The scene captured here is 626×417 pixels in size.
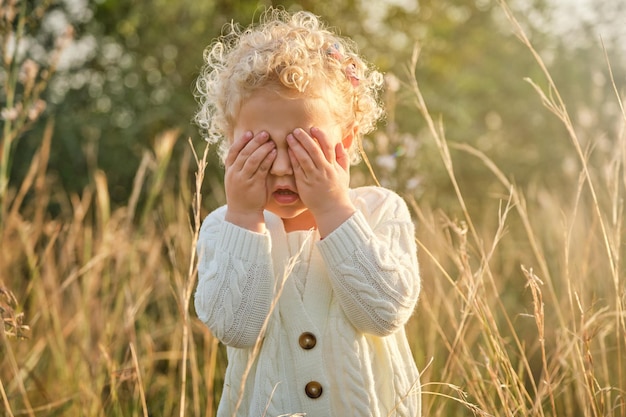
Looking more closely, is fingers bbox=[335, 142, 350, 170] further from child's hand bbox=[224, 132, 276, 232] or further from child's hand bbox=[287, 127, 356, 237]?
child's hand bbox=[224, 132, 276, 232]

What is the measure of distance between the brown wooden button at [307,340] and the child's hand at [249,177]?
27 cm

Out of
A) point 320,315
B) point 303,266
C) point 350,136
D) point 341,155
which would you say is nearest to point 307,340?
point 320,315

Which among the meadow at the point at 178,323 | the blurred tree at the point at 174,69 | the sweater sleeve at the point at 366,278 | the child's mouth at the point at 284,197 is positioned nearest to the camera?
the sweater sleeve at the point at 366,278

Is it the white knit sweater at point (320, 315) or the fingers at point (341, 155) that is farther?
the fingers at point (341, 155)

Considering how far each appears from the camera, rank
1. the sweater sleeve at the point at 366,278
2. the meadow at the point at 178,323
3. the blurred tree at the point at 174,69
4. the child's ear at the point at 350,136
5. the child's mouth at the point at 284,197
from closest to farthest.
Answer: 1. the sweater sleeve at the point at 366,278
2. the child's mouth at the point at 284,197
3. the child's ear at the point at 350,136
4. the meadow at the point at 178,323
5. the blurred tree at the point at 174,69

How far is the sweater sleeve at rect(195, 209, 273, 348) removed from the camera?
5.37ft

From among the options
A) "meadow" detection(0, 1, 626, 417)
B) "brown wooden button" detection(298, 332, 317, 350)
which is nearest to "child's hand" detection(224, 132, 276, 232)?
"brown wooden button" detection(298, 332, 317, 350)

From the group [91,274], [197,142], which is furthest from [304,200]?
[197,142]

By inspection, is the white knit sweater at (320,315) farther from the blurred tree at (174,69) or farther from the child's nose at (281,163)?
the blurred tree at (174,69)

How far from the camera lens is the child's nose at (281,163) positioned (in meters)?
1.65

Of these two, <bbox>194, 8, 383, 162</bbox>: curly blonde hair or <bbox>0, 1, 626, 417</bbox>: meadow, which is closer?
<bbox>194, 8, 383, 162</bbox>: curly blonde hair

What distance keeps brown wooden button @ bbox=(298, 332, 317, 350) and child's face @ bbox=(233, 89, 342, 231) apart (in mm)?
313

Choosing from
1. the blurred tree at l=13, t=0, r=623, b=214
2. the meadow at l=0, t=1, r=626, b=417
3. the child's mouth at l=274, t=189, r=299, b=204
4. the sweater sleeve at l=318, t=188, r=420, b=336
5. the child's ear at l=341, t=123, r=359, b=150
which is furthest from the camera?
the blurred tree at l=13, t=0, r=623, b=214

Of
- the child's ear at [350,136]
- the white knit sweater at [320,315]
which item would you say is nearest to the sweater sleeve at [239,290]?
the white knit sweater at [320,315]
